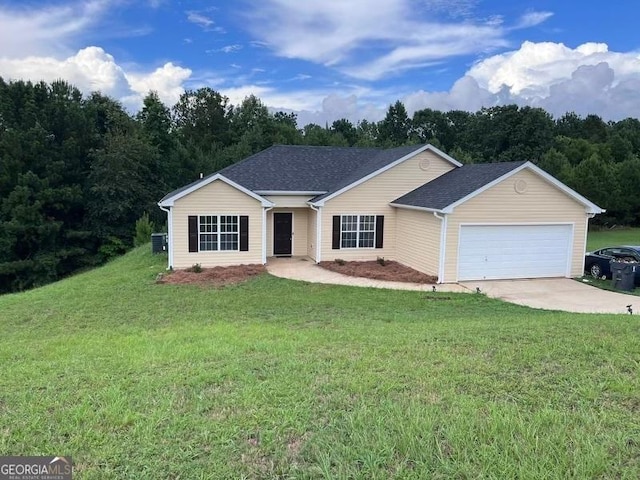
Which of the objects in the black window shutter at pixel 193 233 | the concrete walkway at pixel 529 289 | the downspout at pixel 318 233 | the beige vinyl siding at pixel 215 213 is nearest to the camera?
the concrete walkway at pixel 529 289

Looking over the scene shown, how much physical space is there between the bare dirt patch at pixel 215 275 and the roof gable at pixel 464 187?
21.0ft

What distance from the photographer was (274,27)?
717 inches

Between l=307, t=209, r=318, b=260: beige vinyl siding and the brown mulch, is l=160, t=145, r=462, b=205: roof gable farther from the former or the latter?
the brown mulch

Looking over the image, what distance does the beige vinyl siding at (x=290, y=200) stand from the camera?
763 inches

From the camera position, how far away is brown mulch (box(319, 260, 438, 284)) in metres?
15.8

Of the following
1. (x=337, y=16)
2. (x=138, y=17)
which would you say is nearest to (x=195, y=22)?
(x=138, y=17)

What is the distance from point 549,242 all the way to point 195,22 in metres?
16.3

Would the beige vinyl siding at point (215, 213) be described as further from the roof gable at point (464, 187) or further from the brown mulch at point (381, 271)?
the roof gable at point (464, 187)

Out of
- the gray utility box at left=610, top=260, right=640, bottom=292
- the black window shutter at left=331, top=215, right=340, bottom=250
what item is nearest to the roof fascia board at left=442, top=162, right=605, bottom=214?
the gray utility box at left=610, top=260, right=640, bottom=292

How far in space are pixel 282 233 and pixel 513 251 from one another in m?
9.32

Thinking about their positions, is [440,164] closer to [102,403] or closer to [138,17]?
[138,17]

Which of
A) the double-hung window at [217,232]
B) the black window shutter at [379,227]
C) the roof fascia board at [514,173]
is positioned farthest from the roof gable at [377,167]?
the roof fascia board at [514,173]

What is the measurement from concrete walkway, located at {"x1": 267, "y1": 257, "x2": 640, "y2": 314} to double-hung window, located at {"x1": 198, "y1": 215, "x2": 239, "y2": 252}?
182cm

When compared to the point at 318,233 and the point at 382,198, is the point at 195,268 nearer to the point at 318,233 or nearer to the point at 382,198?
the point at 318,233
